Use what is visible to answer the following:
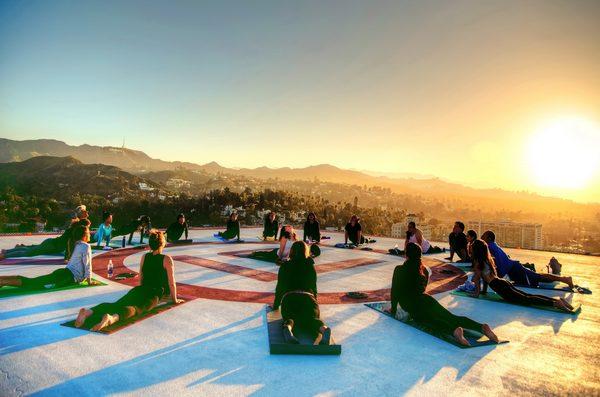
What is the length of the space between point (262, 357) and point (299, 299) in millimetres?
1148

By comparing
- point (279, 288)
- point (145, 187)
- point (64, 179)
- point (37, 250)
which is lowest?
point (37, 250)

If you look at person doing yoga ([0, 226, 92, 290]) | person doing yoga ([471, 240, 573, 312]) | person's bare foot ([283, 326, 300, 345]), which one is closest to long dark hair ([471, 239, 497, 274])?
person doing yoga ([471, 240, 573, 312])

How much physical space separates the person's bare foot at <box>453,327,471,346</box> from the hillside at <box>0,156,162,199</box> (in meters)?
59.9

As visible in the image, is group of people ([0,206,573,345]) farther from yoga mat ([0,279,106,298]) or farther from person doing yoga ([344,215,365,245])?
person doing yoga ([344,215,365,245])

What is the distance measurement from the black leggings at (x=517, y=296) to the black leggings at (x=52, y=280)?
977 centimetres

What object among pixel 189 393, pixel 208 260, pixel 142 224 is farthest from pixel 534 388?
pixel 142 224

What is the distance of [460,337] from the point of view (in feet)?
17.7

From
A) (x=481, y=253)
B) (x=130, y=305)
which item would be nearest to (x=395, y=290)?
(x=481, y=253)

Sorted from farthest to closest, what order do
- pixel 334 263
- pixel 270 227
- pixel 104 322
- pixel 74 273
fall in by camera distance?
pixel 270 227, pixel 334 263, pixel 74 273, pixel 104 322

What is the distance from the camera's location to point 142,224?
1628 centimetres

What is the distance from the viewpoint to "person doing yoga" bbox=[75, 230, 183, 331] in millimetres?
5723

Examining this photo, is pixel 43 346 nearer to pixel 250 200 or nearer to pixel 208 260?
pixel 208 260

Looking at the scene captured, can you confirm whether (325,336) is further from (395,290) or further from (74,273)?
(74,273)

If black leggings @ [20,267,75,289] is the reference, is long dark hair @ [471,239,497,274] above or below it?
above
